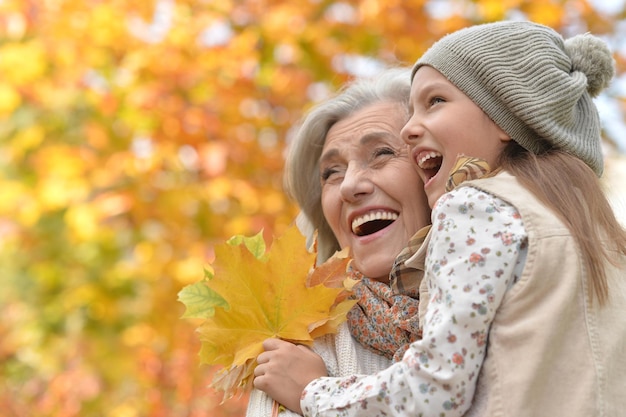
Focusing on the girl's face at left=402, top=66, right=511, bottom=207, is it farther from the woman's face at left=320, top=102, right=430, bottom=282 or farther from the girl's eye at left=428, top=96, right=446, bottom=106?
the woman's face at left=320, top=102, right=430, bottom=282

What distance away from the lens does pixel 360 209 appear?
237cm

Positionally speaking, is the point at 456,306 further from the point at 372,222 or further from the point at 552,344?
the point at 372,222

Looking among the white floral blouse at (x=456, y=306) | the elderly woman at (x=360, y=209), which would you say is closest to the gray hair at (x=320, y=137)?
the elderly woman at (x=360, y=209)

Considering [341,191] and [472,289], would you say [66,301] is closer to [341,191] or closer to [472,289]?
[341,191]

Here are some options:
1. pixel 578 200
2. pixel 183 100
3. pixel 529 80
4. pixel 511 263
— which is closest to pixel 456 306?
pixel 511 263

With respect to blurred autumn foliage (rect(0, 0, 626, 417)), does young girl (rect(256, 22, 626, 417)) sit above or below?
above

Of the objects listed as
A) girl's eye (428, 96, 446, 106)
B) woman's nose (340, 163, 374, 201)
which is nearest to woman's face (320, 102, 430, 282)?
woman's nose (340, 163, 374, 201)

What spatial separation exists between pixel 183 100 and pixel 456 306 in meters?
3.80

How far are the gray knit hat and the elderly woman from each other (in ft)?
1.59

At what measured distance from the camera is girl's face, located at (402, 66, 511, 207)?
6.31ft

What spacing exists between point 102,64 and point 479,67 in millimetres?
3874

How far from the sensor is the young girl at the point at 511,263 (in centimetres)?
155

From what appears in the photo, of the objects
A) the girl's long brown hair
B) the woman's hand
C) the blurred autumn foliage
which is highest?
the girl's long brown hair

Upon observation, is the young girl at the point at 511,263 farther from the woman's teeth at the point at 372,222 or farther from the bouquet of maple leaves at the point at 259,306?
the woman's teeth at the point at 372,222
